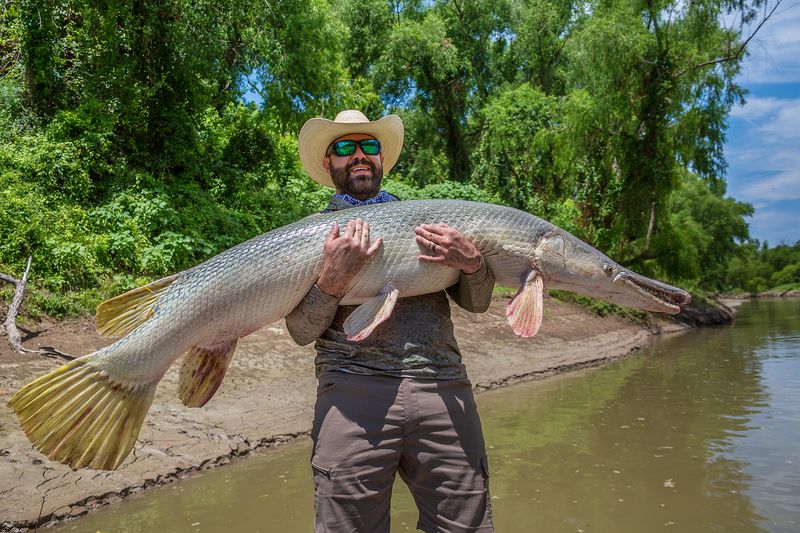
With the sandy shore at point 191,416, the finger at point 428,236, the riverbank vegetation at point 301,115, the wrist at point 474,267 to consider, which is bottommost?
the sandy shore at point 191,416

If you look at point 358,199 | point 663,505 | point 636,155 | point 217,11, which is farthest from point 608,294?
point 636,155

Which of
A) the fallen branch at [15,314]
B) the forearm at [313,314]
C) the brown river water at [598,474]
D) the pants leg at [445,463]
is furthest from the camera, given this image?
the fallen branch at [15,314]

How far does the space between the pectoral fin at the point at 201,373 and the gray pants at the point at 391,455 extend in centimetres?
43

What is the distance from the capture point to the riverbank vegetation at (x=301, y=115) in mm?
8703

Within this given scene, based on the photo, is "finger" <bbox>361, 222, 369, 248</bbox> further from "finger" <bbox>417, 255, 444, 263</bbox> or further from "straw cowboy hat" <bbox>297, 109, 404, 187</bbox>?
"straw cowboy hat" <bbox>297, 109, 404, 187</bbox>

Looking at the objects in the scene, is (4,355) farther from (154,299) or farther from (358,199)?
(358,199)

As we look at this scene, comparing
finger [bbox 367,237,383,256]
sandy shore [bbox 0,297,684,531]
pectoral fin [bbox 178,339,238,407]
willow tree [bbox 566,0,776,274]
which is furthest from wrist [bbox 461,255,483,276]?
willow tree [bbox 566,0,776,274]

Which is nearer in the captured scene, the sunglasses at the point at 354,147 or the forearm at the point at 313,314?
the forearm at the point at 313,314

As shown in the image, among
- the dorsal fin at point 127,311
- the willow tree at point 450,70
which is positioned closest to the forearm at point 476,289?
the dorsal fin at point 127,311

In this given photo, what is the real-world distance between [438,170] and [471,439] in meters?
20.9

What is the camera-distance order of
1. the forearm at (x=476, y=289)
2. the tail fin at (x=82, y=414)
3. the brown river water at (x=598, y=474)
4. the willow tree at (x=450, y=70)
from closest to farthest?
1. the tail fin at (x=82, y=414)
2. the forearm at (x=476, y=289)
3. the brown river water at (x=598, y=474)
4. the willow tree at (x=450, y=70)

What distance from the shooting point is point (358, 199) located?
254 cm

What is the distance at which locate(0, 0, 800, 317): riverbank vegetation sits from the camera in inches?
343

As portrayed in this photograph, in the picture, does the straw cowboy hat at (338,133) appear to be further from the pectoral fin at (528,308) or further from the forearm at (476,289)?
the pectoral fin at (528,308)
